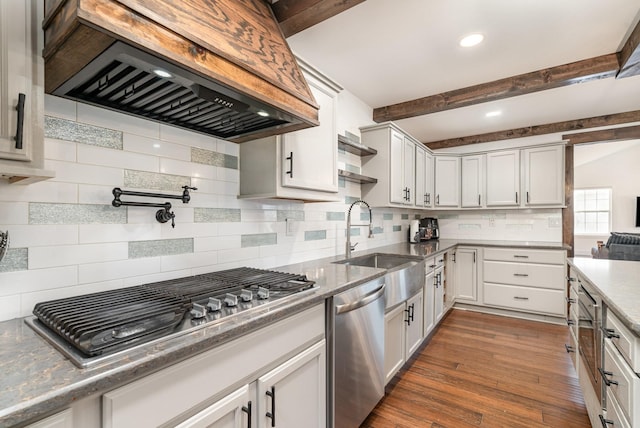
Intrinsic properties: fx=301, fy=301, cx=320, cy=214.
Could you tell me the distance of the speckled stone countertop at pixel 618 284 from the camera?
1127 mm

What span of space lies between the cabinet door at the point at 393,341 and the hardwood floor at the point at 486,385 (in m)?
0.20

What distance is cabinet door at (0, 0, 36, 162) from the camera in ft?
2.69

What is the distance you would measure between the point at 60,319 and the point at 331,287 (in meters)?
1.02

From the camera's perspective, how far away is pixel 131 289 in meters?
1.27

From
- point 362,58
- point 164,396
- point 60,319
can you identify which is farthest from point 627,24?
point 60,319

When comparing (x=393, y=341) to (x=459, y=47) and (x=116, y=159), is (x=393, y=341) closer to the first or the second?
(x=116, y=159)

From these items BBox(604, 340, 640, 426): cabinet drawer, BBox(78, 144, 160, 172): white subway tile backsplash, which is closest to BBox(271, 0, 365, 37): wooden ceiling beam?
BBox(78, 144, 160, 172): white subway tile backsplash

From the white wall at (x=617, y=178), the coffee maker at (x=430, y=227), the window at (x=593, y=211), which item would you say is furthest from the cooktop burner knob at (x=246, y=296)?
the window at (x=593, y=211)

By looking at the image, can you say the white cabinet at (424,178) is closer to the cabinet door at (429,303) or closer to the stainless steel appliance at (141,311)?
the cabinet door at (429,303)

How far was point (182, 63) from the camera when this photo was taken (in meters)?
0.94

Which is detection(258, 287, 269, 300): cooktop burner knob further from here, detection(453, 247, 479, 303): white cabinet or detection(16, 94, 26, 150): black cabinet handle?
detection(453, 247, 479, 303): white cabinet

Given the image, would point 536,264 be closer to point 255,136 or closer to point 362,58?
point 362,58

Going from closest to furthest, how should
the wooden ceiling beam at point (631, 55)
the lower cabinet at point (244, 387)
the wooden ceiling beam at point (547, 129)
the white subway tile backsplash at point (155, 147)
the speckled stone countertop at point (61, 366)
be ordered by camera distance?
the speckled stone countertop at point (61, 366), the lower cabinet at point (244, 387), the white subway tile backsplash at point (155, 147), the wooden ceiling beam at point (631, 55), the wooden ceiling beam at point (547, 129)

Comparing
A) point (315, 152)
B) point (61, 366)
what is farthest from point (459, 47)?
point (61, 366)
